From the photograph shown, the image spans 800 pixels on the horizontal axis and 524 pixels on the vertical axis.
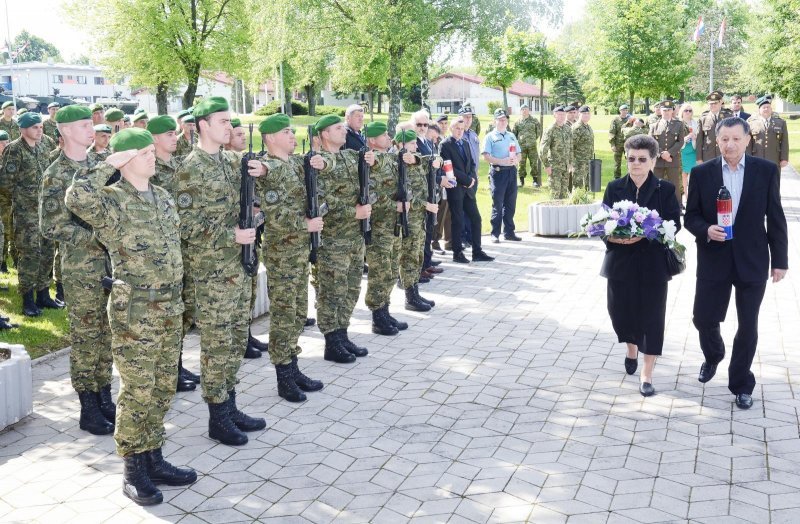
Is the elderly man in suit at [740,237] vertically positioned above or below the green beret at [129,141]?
below

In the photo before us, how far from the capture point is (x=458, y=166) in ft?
37.1

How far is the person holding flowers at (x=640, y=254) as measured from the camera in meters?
6.23

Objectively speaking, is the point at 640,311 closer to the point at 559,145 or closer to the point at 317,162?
the point at 317,162

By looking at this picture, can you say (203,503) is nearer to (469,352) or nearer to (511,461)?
(511,461)

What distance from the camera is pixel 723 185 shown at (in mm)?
6027

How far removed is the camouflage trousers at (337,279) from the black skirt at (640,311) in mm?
2272

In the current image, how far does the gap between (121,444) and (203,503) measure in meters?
0.60

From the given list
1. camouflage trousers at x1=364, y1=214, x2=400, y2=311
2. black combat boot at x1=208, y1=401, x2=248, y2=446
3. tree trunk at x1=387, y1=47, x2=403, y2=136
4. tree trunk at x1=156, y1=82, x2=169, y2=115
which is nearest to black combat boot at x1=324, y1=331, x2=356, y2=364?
camouflage trousers at x1=364, y1=214, x2=400, y2=311

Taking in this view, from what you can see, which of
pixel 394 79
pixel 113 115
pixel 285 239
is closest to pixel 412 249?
pixel 285 239

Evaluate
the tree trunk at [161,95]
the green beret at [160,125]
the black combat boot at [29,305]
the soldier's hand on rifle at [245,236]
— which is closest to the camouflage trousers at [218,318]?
the soldier's hand on rifle at [245,236]

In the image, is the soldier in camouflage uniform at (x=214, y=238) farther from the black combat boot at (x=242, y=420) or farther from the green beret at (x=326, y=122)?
the green beret at (x=326, y=122)

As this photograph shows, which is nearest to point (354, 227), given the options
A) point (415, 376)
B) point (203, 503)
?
point (415, 376)

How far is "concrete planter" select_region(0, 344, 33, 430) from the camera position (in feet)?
19.1

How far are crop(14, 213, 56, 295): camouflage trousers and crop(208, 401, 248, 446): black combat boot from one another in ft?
13.7
